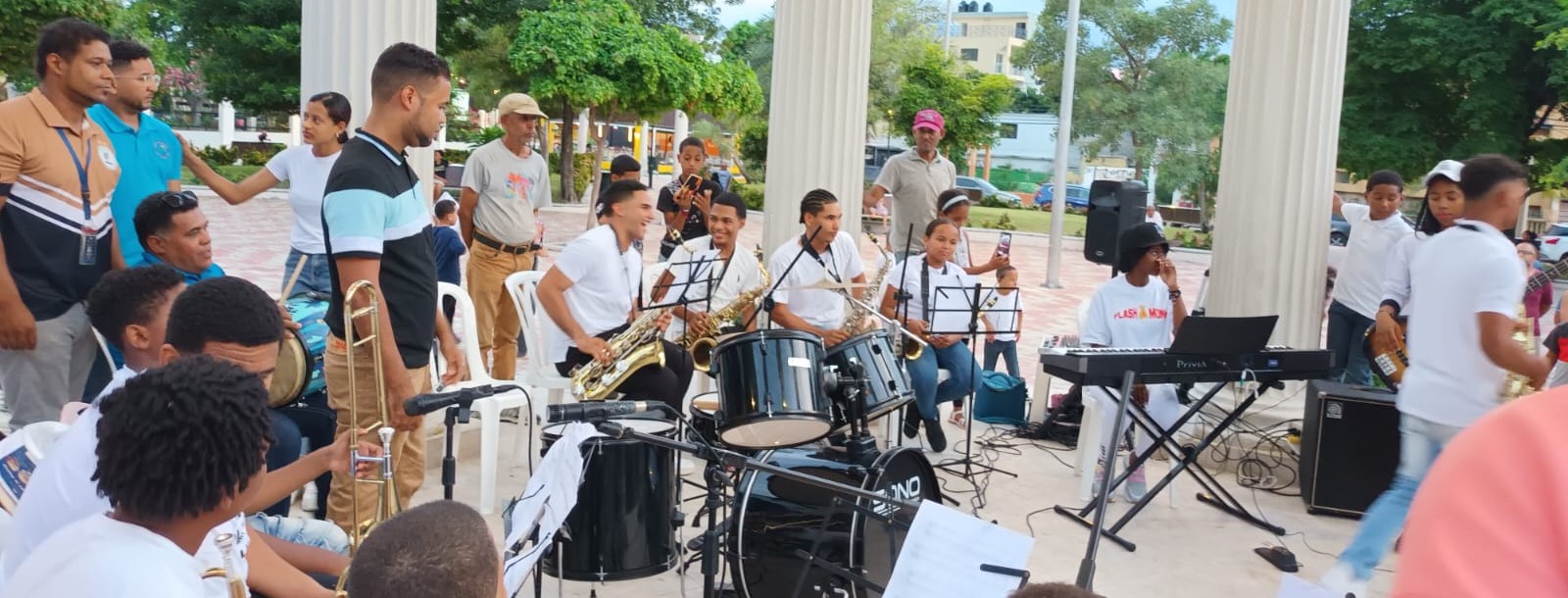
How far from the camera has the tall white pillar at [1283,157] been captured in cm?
729

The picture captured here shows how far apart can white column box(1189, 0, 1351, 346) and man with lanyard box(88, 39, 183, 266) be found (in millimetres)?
5878

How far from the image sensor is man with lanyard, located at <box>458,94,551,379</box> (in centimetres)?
779

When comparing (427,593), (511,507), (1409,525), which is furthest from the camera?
(511,507)

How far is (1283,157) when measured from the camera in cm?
735

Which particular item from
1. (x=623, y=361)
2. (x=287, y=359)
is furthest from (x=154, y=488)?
(x=623, y=361)

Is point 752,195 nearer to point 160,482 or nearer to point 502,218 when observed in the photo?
point 502,218

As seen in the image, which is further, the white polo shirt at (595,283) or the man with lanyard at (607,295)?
the white polo shirt at (595,283)

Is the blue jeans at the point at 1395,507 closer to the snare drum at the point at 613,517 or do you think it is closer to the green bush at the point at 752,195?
the snare drum at the point at 613,517

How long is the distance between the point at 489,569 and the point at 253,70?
82.8 feet

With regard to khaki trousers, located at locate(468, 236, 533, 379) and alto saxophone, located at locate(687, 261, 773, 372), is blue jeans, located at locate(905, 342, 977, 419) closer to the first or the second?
alto saxophone, located at locate(687, 261, 773, 372)

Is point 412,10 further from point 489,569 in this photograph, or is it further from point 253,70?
point 253,70

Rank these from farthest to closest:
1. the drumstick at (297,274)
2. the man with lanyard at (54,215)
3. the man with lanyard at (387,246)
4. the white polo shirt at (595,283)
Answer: the white polo shirt at (595,283) → the drumstick at (297,274) → the man with lanyard at (54,215) → the man with lanyard at (387,246)

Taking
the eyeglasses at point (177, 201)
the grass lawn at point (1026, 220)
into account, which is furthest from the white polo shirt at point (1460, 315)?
the grass lawn at point (1026, 220)

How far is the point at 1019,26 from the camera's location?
96500 mm
